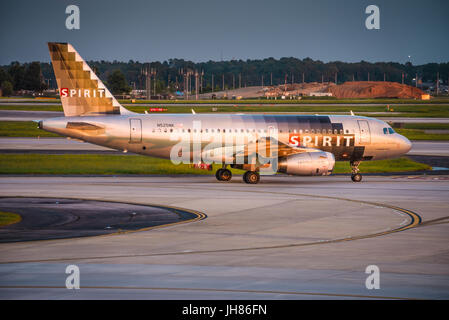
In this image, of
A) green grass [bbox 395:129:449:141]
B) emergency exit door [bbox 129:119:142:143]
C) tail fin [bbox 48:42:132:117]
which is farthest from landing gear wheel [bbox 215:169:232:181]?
green grass [bbox 395:129:449:141]

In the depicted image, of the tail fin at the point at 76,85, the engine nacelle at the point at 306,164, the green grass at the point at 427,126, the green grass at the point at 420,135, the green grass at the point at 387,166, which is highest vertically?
the tail fin at the point at 76,85

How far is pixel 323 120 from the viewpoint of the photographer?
44.5 m

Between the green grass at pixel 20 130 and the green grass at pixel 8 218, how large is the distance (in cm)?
4965

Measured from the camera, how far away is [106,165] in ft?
163

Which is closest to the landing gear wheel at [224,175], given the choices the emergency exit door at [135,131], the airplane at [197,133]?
the airplane at [197,133]

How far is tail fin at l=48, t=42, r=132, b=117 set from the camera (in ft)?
134

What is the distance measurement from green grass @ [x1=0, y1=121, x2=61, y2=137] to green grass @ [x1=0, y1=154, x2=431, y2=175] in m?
23.8

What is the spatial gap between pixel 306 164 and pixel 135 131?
10470mm

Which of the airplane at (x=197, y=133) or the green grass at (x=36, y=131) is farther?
the green grass at (x=36, y=131)

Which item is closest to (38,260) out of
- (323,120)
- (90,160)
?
(323,120)

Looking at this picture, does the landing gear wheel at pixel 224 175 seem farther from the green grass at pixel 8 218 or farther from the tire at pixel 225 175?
the green grass at pixel 8 218

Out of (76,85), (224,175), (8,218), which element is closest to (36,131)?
(76,85)

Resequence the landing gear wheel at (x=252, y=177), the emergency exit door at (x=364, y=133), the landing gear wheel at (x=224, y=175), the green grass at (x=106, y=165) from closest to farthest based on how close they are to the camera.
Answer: the landing gear wheel at (x=252, y=177), the landing gear wheel at (x=224, y=175), the emergency exit door at (x=364, y=133), the green grass at (x=106, y=165)

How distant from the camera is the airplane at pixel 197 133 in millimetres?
40750
